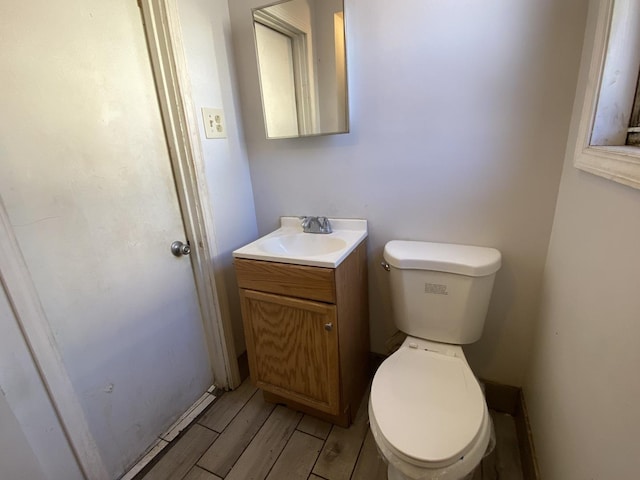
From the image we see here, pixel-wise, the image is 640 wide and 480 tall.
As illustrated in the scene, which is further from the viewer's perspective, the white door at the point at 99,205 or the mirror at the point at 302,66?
the mirror at the point at 302,66

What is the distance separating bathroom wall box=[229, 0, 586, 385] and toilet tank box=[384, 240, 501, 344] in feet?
0.48

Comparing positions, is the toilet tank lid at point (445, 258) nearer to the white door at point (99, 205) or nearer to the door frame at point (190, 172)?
the door frame at point (190, 172)

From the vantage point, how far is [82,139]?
98 centimetres

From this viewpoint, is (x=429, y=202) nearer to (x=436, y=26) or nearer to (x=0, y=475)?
(x=436, y=26)

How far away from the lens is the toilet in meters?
0.83

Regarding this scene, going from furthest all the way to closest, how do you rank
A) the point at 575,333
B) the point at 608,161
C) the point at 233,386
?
the point at 233,386 → the point at 575,333 → the point at 608,161

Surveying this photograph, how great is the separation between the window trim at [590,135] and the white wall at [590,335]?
0.04m

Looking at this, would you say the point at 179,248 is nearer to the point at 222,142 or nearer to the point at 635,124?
the point at 222,142

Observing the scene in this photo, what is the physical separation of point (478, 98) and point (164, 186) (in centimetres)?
127

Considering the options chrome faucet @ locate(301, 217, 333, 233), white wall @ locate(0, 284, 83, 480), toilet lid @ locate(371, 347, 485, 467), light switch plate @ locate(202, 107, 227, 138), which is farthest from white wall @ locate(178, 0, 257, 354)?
toilet lid @ locate(371, 347, 485, 467)

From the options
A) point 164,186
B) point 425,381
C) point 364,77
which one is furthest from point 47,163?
point 425,381

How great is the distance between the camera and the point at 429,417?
0.91 metres

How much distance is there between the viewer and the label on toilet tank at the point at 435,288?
1.17 m

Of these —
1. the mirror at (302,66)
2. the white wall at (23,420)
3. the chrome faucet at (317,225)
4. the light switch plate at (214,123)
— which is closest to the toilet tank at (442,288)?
the chrome faucet at (317,225)
